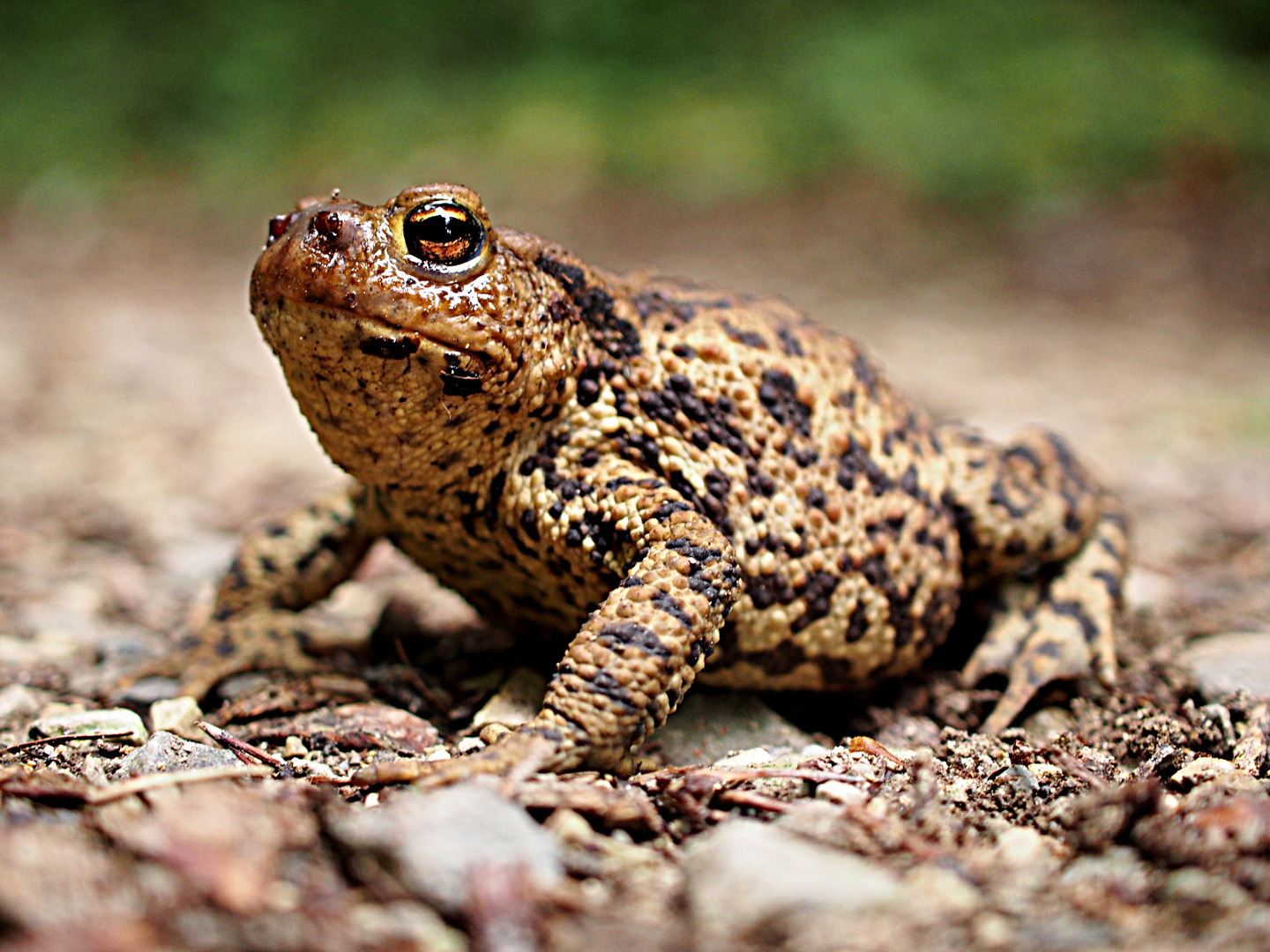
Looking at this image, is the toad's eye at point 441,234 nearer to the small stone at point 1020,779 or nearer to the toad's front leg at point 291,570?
the toad's front leg at point 291,570

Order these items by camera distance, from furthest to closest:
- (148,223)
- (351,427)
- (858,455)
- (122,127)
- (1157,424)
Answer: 1. (122,127)
2. (148,223)
3. (1157,424)
4. (858,455)
5. (351,427)

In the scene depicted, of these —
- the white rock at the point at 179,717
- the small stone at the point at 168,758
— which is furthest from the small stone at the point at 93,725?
the small stone at the point at 168,758

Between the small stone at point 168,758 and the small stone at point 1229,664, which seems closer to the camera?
the small stone at point 168,758

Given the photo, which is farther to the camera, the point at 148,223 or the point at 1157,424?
the point at 148,223

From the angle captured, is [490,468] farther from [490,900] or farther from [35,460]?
[35,460]

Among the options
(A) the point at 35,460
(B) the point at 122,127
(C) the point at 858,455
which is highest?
(B) the point at 122,127

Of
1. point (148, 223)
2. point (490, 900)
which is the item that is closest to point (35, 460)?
point (490, 900)

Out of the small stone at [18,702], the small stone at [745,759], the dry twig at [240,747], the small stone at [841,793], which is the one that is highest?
the small stone at [841,793]

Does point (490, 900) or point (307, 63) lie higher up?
point (307, 63)
